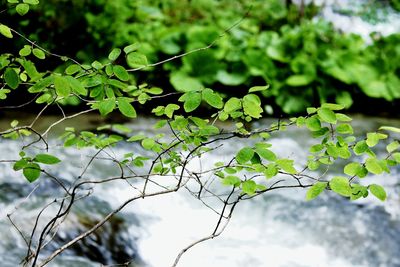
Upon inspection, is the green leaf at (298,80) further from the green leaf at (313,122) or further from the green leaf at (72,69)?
the green leaf at (72,69)

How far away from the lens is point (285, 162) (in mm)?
1493

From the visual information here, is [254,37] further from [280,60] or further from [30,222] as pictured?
[30,222]

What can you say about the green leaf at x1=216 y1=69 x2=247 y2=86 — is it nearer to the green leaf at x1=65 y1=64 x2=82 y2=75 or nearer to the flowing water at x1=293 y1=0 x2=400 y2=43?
the flowing water at x1=293 y1=0 x2=400 y2=43

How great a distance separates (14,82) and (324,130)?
2.85 ft

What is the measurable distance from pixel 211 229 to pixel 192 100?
92.6 inches

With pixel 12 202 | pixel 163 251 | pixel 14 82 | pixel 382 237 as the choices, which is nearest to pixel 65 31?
pixel 12 202

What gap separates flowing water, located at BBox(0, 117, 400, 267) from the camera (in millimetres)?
3254

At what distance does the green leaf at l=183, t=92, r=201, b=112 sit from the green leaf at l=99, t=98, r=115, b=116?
187mm

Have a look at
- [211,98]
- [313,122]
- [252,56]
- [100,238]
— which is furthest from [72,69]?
[252,56]

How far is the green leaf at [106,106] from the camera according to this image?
139 centimetres

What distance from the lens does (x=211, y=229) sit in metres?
3.67

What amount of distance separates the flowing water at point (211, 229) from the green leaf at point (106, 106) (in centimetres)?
182

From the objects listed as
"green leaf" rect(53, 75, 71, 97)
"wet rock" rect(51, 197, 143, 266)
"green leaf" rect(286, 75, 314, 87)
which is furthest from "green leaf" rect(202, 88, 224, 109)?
"green leaf" rect(286, 75, 314, 87)

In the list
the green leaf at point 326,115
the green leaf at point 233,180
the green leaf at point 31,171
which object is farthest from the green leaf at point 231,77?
the green leaf at point 31,171
